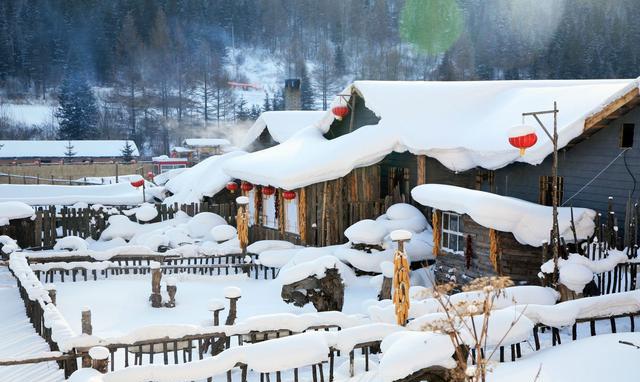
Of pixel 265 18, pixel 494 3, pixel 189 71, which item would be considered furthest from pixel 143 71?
pixel 494 3

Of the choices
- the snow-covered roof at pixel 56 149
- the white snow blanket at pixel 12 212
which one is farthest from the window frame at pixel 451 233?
the snow-covered roof at pixel 56 149

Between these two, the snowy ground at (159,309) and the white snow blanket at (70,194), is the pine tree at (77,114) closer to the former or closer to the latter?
the white snow blanket at (70,194)

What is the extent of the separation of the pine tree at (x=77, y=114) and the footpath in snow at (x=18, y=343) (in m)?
58.7

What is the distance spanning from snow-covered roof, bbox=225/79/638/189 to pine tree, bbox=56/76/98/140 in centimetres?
5436

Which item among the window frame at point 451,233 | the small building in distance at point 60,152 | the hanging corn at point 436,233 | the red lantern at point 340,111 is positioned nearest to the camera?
the window frame at point 451,233

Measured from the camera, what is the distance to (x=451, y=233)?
49.0 ft

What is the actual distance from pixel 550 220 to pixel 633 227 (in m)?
2.03

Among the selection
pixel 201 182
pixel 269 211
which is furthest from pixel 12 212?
pixel 269 211

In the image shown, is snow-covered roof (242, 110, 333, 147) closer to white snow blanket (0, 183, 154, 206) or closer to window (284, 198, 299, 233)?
window (284, 198, 299, 233)

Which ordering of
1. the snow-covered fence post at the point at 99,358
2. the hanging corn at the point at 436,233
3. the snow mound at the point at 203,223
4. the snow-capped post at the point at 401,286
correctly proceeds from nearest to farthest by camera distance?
1. the snow-covered fence post at the point at 99,358
2. the snow-capped post at the point at 401,286
3. the hanging corn at the point at 436,233
4. the snow mound at the point at 203,223

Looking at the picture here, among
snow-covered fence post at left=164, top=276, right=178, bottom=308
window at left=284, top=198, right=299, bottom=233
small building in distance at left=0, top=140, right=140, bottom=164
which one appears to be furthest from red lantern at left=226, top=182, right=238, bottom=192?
small building in distance at left=0, top=140, right=140, bottom=164

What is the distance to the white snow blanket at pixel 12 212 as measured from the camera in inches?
819

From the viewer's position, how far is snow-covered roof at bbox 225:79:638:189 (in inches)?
573

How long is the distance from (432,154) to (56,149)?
1825 inches
